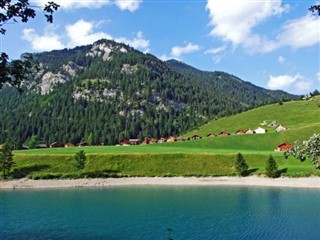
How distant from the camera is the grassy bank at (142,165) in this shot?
10869cm

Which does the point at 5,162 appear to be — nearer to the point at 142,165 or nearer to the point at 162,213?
the point at 142,165

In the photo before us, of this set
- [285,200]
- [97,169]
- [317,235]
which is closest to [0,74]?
[317,235]

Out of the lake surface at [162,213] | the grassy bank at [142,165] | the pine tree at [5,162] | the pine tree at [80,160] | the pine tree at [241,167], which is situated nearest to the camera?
the lake surface at [162,213]

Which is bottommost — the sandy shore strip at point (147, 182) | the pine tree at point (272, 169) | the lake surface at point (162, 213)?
the lake surface at point (162, 213)

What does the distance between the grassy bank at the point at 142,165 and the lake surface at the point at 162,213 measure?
13.7 metres

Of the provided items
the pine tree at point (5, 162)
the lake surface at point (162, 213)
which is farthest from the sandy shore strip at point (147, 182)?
the lake surface at point (162, 213)

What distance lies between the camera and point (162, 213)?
214 feet

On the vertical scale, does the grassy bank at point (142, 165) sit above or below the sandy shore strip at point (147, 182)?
above

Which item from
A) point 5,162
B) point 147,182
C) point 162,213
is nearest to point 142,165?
point 147,182

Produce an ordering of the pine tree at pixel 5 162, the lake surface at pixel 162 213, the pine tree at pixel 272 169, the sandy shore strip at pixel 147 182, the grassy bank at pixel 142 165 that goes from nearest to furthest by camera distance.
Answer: the lake surface at pixel 162 213 → the sandy shore strip at pixel 147 182 → the pine tree at pixel 272 169 → the pine tree at pixel 5 162 → the grassy bank at pixel 142 165

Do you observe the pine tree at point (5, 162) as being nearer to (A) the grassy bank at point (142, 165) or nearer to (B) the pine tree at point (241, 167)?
(A) the grassy bank at point (142, 165)

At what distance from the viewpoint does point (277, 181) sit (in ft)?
320

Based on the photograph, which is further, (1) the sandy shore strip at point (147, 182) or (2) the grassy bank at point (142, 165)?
(2) the grassy bank at point (142, 165)

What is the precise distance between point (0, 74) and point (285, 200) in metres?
72.4
